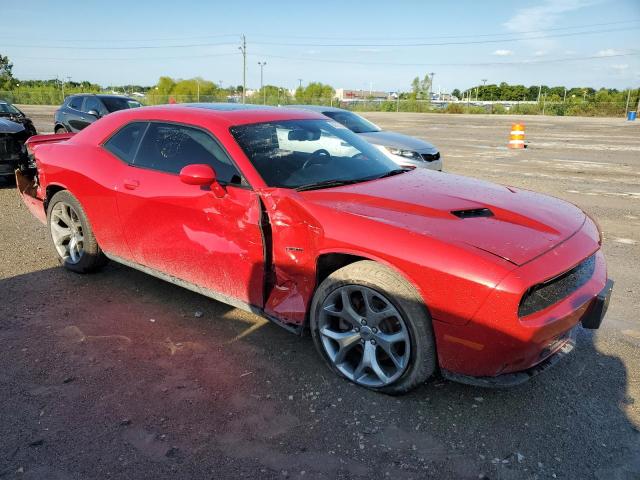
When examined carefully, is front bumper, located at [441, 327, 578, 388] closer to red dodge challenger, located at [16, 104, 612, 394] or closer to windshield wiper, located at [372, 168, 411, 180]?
red dodge challenger, located at [16, 104, 612, 394]

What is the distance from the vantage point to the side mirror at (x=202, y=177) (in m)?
3.35

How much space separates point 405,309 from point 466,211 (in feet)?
2.56

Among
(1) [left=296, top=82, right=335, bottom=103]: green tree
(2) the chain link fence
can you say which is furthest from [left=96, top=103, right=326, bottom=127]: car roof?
(1) [left=296, top=82, right=335, bottom=103]: green tree

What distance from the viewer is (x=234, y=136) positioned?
144 inches

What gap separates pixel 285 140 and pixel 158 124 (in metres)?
1.08

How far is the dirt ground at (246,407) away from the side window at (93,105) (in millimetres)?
10463

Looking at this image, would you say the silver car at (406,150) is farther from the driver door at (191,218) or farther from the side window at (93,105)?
the side window at (93,105)

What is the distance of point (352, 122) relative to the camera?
10953mm

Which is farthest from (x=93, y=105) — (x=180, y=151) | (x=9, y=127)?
(x=180, y=151)

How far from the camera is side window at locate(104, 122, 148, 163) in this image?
422 cm

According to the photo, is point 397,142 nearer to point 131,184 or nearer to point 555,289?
point 131,184

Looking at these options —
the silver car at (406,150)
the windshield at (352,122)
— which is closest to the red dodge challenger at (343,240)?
the silver car at (406,150)

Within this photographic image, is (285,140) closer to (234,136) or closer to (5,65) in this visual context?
(234,136)

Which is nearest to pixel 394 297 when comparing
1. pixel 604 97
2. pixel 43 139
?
pixel 43 139
